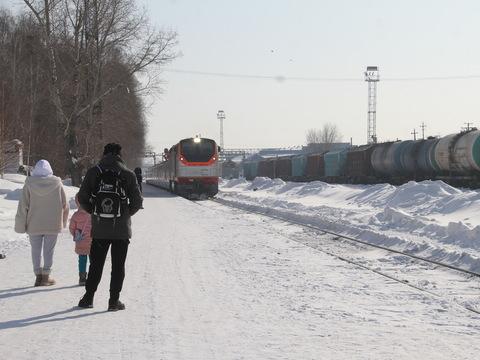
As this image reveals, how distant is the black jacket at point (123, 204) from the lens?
22.7ft

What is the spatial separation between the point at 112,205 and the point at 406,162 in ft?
102

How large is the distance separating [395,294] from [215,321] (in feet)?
9.01

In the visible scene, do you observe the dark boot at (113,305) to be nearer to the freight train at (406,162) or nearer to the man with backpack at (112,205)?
the man with backpack at (112,205)

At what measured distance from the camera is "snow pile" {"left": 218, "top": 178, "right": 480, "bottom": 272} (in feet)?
44.2

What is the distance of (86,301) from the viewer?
719cm

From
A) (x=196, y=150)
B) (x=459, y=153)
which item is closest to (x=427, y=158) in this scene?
(x=459, y=153)

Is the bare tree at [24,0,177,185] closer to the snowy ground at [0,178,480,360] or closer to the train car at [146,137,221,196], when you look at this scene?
the train car at [146,137,221,196]

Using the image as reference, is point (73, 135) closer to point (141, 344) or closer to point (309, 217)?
point (309, 217)

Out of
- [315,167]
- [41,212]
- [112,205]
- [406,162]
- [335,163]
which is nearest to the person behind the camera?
[112,205]

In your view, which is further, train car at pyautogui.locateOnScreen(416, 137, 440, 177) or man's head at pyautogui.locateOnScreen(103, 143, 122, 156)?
train car at pyautogui.locateOnScreen(416, 137, 440, 177)

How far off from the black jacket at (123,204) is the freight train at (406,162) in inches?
→ 970

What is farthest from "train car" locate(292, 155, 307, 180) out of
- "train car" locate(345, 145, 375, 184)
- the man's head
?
the man's head

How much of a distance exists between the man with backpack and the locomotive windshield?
29.9 metres

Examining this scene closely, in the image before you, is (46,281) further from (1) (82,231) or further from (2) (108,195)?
(2) (108,195)
